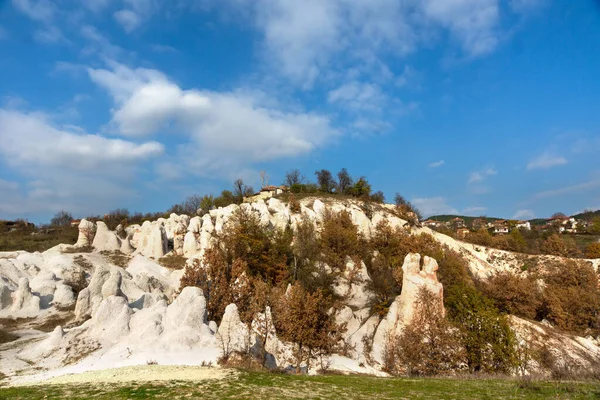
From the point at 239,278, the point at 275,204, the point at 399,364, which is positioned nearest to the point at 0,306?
the point at 239,278

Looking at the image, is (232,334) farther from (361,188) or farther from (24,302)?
(361,188)

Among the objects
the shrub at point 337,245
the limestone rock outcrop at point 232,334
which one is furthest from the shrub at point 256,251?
the limestone rock outcrop at point 232,334

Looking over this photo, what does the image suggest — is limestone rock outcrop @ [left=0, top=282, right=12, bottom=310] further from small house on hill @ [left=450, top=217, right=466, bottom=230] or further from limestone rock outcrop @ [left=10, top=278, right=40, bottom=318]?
small house on hill @ [left=450, top=217, right=466, bottom=230]

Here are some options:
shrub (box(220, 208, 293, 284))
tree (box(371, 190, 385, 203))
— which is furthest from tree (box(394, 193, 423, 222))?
shrub (box(220, 208, 293, 284))

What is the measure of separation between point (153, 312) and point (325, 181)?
250 feet

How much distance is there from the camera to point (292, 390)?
1234 cm

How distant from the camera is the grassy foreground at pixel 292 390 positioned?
1135 cm

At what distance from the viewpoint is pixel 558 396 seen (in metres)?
10.9

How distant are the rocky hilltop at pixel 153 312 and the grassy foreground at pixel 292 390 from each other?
211 inches

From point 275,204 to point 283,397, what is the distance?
52265mm

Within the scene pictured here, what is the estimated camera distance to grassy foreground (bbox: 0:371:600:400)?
1135cm

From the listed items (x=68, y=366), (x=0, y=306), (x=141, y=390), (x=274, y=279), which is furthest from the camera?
(x=274, y=279)

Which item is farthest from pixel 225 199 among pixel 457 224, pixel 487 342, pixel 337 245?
pixel 457 224

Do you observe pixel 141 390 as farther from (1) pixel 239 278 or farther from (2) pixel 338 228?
(2) pixel 338 228
